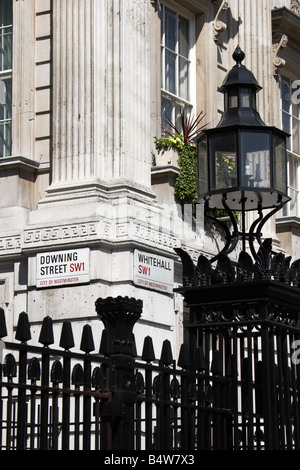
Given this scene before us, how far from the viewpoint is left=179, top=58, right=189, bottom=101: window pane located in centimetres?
1716

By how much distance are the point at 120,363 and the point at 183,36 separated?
11.7m

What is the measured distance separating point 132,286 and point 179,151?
8.98 feet

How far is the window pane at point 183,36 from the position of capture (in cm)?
1728

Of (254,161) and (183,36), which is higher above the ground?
(183,36)

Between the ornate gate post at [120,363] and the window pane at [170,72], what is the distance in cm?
1054

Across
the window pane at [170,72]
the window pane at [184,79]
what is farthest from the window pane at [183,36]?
the window pane at [170,72]

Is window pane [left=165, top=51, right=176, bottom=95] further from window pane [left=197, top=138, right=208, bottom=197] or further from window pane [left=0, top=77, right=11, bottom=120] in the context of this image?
window pane [left=197, top=138, right=208, bottom=197]

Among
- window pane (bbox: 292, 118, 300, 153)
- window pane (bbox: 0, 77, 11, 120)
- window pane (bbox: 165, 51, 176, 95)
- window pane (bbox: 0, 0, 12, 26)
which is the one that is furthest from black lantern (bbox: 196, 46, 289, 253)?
window pane (bbox: 292, 118, 300, 153)

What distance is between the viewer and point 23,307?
47.1 ft

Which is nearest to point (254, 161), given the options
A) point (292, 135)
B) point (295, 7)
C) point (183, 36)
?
point (183, 36)

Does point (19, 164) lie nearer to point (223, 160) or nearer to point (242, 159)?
point (223, 160)

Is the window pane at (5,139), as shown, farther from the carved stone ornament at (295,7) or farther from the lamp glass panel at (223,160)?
the carved stone ornament at (295,7)

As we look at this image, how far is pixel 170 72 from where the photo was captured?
16.8 meters
